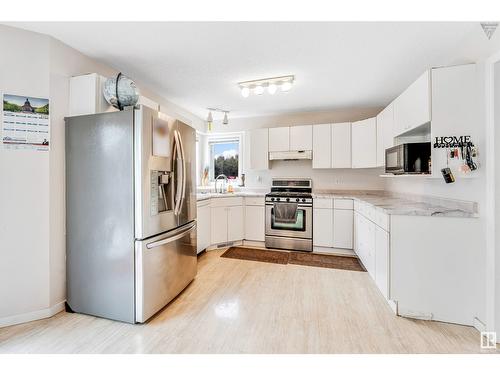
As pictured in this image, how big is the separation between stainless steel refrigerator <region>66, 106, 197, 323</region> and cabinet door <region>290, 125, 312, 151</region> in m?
2.45

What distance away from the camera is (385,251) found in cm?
211

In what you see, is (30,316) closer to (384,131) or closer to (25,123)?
(25,123)

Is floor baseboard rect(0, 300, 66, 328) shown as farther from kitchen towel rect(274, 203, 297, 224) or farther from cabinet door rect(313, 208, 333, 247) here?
cabinet door rect(313, 208, 333, 247)

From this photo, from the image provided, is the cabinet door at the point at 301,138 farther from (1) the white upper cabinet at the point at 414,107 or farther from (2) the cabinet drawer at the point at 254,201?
(1) the white upper cabinet at the point at 414,107

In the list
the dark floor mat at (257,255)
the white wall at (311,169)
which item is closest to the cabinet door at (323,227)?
the dark floor mat at (257,255)

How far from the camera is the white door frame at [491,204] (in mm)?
1626

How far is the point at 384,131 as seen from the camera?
3.04 metres

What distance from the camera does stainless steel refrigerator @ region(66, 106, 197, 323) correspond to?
1.80m

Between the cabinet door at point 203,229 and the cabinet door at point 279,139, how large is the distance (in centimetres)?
164

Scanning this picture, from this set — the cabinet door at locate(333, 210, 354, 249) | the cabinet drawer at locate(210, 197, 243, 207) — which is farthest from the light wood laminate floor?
the cabinet drawer at locate(210, 197, 243, 207)
